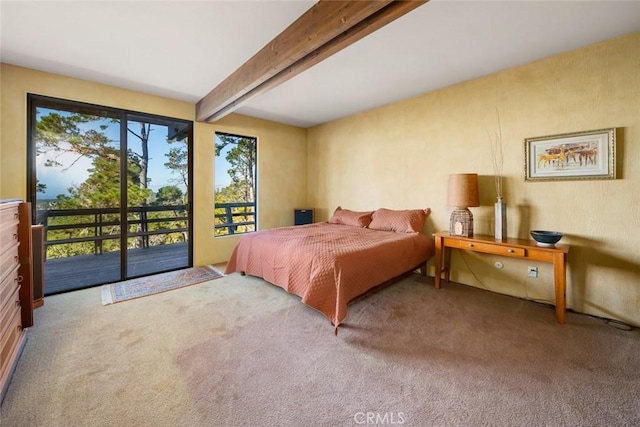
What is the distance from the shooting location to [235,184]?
178 inches

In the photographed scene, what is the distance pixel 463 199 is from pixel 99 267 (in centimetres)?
483

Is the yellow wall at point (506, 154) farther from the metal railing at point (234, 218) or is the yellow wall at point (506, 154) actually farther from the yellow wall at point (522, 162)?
the metal railing at point (234, 218)

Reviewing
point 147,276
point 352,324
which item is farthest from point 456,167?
point 147,276

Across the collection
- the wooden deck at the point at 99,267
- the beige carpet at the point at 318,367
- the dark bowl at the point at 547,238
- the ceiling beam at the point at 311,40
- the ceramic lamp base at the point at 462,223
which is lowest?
the beige carpet at the point at 318,367

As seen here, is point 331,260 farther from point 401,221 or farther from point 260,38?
point 260,38

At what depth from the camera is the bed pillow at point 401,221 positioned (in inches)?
132

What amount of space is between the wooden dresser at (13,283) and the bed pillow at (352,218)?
3.40 m

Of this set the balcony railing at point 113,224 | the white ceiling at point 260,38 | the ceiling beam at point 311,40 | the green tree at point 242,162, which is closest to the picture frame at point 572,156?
the white ceiling at point 260,38

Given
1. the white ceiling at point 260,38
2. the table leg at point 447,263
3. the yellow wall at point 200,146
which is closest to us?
the white ceiling at point 260,38

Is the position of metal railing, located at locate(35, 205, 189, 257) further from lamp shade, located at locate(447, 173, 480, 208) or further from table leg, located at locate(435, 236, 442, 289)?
lamp shade, located at locate(447, 173, 480, 208)

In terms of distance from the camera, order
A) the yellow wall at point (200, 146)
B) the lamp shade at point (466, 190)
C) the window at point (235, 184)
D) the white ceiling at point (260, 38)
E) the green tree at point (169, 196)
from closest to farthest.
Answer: the white ceiling at point (260, 38), the yellow wall at point (200, 146), the lamp shade at point (466, 190), the green tree at point (169, 196), the window at point (235, 184)

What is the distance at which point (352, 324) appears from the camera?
2207mm

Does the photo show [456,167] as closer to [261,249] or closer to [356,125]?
[356,125]

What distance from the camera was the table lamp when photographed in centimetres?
282
